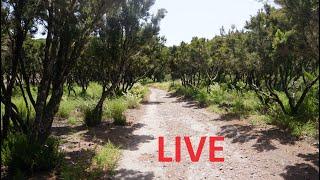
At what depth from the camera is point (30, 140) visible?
9492mm

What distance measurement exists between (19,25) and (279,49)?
8684 mm

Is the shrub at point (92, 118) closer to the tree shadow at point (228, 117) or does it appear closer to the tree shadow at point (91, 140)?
the tree shadow at point (91, 140)

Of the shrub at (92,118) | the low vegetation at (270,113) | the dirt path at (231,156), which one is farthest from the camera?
the shrub at (92,118)

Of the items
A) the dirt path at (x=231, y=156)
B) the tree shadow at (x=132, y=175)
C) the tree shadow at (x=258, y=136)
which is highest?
the tree shadow at (x=258, y=136)

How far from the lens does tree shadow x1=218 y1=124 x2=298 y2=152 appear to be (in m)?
12.3

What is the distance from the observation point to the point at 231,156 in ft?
36.8

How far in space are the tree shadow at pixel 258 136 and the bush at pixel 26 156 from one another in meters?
6.63

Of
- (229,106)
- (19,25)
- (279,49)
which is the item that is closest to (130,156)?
(19,25)

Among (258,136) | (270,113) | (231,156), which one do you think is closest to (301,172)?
(231,156)

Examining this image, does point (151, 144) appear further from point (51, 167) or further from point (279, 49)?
point (279, 49)

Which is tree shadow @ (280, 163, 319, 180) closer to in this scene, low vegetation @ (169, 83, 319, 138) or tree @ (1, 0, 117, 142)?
low vegetation @ (169, 83, 319, 138)

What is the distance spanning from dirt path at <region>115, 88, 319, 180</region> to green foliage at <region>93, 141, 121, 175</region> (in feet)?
0.68

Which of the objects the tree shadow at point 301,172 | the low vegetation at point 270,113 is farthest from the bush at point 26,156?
the low vegetation at point 270,113

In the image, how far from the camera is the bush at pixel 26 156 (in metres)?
8.87
